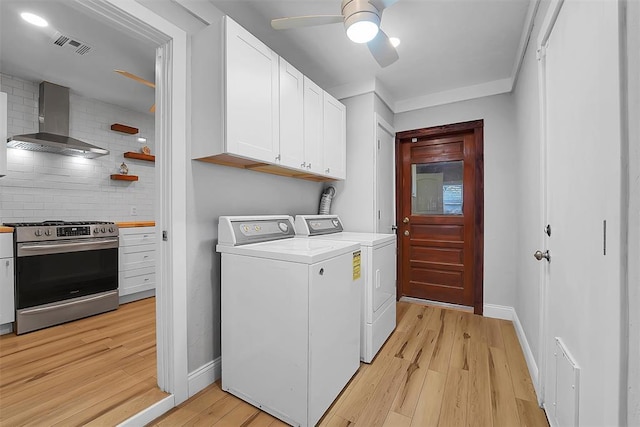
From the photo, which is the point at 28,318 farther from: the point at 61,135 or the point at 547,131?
the point at 547,131

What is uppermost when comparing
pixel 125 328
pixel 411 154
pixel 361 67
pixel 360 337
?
pixel 361 67

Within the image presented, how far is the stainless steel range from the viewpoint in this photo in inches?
98.3

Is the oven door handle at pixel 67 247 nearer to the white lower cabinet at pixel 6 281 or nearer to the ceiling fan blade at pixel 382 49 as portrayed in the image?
the white lower cabinet at pixel 6 281

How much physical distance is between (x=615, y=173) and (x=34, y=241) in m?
3.91

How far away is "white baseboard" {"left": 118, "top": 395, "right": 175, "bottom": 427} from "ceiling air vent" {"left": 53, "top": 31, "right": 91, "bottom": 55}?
278 centimetres

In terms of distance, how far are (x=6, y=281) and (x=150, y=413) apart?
7.06ft

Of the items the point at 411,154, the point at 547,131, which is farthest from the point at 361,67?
the point at 547,131

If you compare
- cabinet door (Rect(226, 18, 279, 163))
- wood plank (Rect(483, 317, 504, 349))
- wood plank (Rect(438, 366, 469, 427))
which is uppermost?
cabinet door (Rect(226, 18, 279, 163))

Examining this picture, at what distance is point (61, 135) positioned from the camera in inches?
120

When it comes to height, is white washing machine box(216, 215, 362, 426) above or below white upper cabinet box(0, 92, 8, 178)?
below

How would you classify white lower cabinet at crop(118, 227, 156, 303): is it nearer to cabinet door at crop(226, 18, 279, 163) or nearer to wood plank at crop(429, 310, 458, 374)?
cabinet door at crop(226, 18, 279, 163)

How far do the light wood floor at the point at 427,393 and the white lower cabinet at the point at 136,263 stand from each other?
7.21ft

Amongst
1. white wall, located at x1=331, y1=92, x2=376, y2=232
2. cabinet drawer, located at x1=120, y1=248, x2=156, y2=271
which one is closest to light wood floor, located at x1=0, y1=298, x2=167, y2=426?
cabinet drawer, located at x1=120, y1=248, x2=156, y2=271

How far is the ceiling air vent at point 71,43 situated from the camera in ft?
7.22
